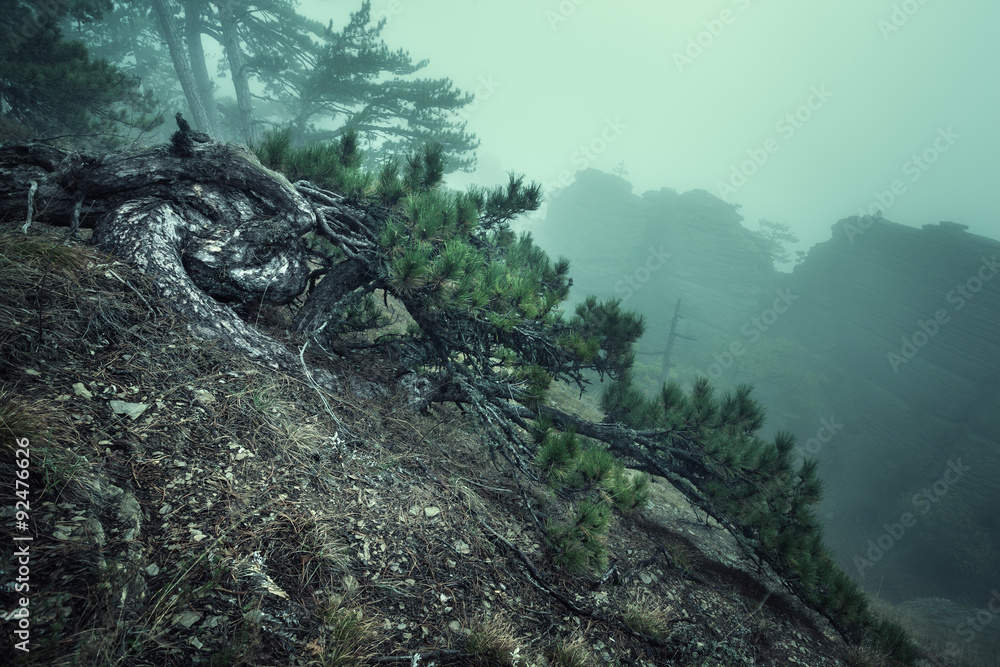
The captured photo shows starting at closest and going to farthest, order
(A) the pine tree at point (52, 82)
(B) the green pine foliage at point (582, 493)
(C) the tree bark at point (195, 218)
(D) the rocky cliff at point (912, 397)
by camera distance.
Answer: (B) the green pine foliage at point (582, 493) < (C) the tree bark at point (195, 218) < (A) the pine tree at point (52, 82) < (D) the rocky cliff at point (912, 397)

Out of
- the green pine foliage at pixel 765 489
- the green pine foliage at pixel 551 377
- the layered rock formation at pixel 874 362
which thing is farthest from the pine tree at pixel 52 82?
the layered rock formation at pixel 874 362

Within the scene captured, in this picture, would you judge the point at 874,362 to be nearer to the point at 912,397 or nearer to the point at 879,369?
the point at 879,369

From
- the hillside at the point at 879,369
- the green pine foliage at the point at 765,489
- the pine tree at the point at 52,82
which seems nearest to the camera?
the green pine foliage at the point at 765,489

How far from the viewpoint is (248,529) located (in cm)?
163

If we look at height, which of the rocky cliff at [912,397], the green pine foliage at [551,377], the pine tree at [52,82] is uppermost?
the rocky cliff at [912,397]

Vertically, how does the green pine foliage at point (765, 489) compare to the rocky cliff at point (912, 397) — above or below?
below

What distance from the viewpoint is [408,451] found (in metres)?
2.73

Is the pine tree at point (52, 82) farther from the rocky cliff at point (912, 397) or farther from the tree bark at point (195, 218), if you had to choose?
the rocky cliff at point (912, 397)

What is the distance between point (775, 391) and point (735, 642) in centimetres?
2870

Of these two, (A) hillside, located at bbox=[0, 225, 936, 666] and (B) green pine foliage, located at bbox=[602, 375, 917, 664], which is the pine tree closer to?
(A) hillside, located at bbox=[0, 225, 936, 666]

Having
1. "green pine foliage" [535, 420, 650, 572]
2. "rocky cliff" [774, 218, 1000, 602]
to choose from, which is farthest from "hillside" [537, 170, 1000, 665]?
"green pine foliage" [535, 420, 650, 572]

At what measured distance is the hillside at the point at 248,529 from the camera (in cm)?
127

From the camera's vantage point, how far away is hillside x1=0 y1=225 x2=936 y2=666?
1268mm

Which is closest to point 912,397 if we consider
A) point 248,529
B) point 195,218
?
point 248,529
